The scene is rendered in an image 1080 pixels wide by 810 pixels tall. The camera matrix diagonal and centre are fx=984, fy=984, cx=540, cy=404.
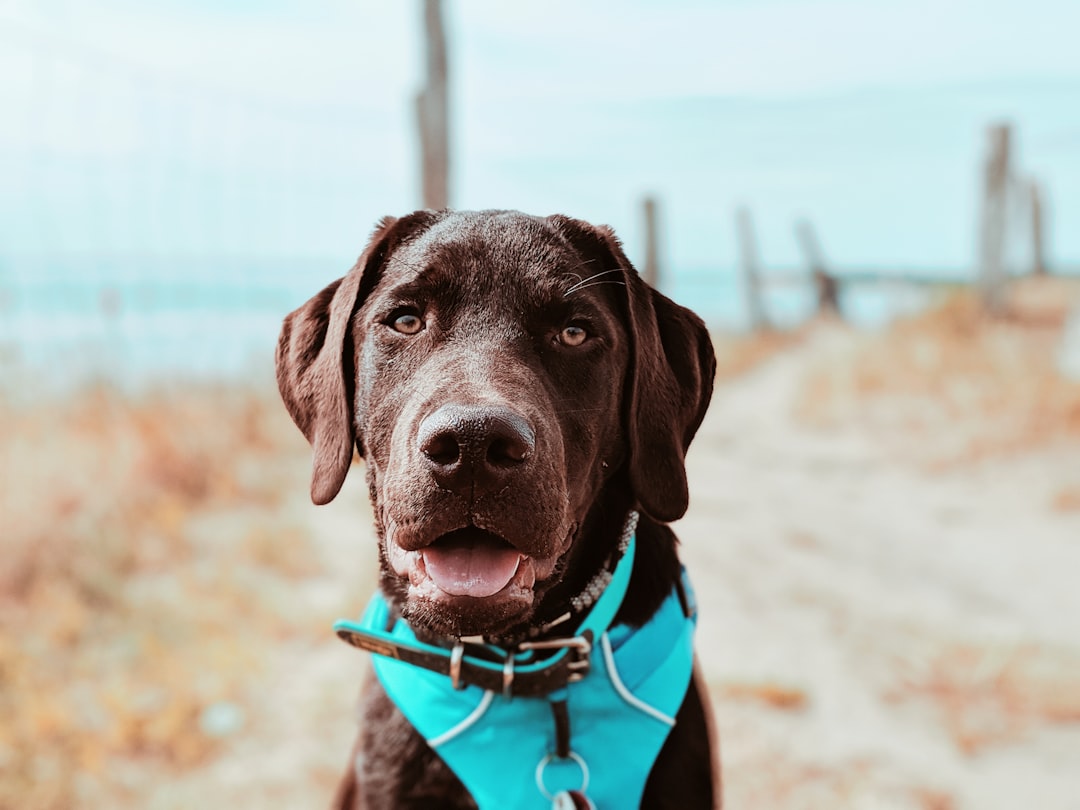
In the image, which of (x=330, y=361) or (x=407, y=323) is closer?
(x=407, y=323)

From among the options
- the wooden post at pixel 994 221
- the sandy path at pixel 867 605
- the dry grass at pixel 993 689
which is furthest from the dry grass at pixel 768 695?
the wooden post at pixel 994 221

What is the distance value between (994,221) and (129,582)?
38.6ft

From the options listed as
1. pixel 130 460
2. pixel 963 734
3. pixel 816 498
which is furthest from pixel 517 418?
pixel 816 498

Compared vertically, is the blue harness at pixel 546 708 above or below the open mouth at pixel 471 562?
below

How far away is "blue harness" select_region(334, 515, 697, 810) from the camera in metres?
2.30

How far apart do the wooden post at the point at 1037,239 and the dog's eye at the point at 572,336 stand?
2397cm

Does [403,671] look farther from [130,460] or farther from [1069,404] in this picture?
[1069,404]

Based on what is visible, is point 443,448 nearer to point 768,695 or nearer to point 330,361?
point 330,361

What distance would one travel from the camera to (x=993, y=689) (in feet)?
15.3

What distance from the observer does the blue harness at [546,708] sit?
2301 mm

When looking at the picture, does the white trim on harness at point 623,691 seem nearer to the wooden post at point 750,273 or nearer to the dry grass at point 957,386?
the dry grass at point 957,386

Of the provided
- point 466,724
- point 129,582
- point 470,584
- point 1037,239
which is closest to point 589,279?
point 470,584

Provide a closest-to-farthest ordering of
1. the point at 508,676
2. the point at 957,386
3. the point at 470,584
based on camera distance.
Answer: the point at 470,584, the point at 508,676, the point at 957,386

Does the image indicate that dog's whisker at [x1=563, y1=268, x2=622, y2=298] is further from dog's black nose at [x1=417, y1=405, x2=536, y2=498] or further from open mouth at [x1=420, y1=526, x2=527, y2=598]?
open mouth at [x1=420, y1=526, x2=527, y2=598]
